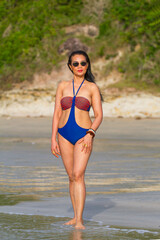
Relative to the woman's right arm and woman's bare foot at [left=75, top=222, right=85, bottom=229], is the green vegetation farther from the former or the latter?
woman's bare foot at [left=75, top=222, right=85, bottom=229]

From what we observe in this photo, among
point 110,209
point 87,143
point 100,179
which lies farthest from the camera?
point 100,179

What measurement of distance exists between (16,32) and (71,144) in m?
24.6

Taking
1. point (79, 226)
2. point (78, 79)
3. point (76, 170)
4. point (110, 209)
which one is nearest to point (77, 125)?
point (76, 170)

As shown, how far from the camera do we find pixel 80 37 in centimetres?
2831

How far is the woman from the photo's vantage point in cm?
546

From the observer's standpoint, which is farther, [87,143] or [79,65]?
[79,65]

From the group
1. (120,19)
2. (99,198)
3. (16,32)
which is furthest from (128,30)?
(99,198)

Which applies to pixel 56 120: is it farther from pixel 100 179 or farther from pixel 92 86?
pixel 100 179

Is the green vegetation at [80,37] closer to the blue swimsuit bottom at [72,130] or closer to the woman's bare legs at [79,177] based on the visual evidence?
the blue swimsuit bottom at [72,130]

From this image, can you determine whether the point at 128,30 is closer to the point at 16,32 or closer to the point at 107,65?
the point at 107,65

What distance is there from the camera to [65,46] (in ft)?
92.6

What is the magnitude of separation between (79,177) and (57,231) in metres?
0.61

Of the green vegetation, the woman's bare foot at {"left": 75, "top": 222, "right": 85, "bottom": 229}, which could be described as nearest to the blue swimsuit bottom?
the woman's bare foot at {"left": 75, "top": 222, "right": 85, "bottom": 229}

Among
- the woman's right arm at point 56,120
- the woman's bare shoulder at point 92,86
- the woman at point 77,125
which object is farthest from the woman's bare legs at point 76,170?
the woman's bare shoulder at point 92,86
